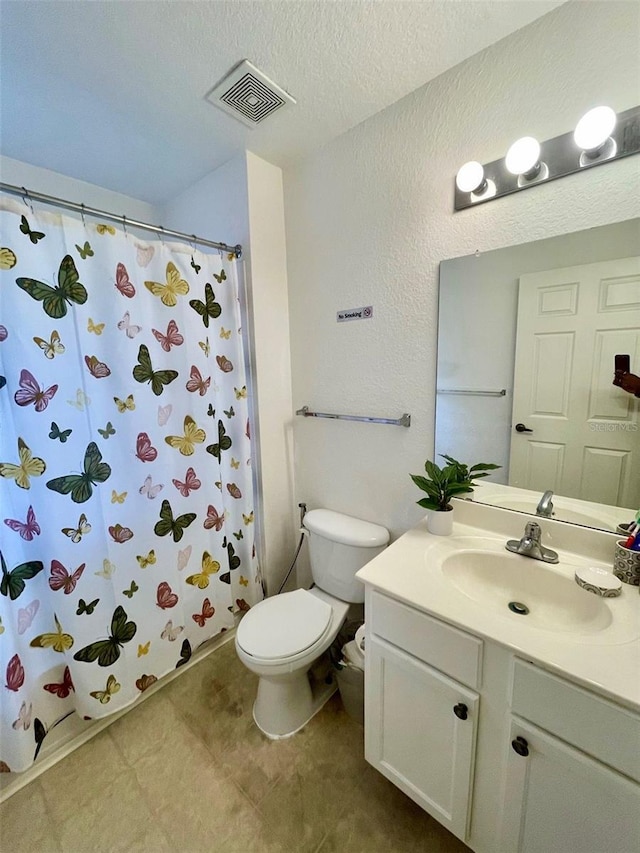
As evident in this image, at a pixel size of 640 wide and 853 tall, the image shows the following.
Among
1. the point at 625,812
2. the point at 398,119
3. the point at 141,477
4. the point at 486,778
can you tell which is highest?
the point at 398,119

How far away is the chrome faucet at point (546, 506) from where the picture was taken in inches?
44.2

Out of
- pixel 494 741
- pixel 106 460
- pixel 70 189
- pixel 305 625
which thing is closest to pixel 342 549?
pixel 305 625

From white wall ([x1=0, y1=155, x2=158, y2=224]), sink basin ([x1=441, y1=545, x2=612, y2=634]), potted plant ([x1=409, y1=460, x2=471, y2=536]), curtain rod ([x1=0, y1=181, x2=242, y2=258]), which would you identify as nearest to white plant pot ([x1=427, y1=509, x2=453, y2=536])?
potted plant ([x1=409, y1=460, x2=471, y2=536])

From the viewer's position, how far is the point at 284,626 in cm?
137

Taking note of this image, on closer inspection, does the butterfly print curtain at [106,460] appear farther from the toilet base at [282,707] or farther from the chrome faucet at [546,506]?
the chrome faucet at [546,506]

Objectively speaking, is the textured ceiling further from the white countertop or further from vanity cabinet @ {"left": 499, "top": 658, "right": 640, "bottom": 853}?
vanity cabinet @ {"left": 499, "top": 658, "right": 640, "bottom": 853}

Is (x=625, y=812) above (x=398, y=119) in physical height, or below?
below

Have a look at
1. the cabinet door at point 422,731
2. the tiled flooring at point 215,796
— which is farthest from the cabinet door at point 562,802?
the tiled flooring at point 215,796

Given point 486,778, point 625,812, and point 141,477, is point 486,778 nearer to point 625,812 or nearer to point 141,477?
point 625,812

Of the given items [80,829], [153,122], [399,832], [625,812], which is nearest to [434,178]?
[153,122]

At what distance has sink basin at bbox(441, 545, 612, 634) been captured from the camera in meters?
0.92

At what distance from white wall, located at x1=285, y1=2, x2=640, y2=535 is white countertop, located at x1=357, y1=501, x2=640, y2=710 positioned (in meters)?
0.33

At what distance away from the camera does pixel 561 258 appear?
3.40 ft

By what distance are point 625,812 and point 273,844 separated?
38.7 inches
